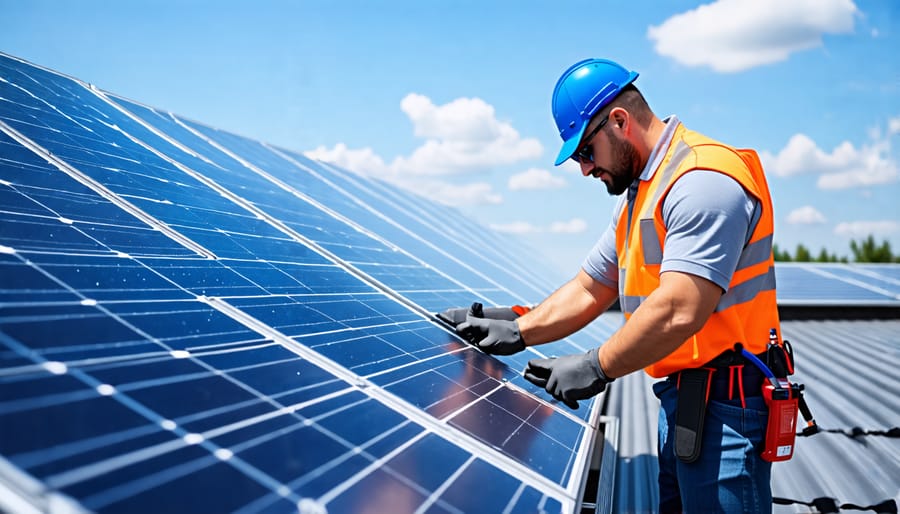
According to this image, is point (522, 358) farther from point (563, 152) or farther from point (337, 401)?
point (337, 401)

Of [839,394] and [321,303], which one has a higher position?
[321,303]

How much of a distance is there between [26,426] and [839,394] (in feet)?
25.3

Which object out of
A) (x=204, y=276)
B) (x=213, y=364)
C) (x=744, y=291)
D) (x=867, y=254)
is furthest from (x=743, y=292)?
(x=867, y=254)

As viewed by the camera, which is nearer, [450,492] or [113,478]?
[113,478]

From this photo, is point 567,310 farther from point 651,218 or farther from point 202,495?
point 202,495

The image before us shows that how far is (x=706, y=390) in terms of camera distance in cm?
347

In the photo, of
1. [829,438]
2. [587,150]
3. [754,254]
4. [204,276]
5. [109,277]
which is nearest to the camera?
[109,277]

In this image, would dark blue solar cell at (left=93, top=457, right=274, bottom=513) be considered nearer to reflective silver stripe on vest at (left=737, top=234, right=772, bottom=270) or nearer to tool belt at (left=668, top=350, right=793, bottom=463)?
tool belt at (left=668, top=350, right=793, bottom=463)

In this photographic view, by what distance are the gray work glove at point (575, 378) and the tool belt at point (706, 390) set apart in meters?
0.42

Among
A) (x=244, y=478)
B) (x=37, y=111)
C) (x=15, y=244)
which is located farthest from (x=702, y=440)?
(x=37, y=111)

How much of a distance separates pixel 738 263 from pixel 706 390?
67 cm

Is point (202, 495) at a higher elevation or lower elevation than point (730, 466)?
higher

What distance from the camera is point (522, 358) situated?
4.88 metres

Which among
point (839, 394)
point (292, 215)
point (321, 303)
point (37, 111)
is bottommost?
point (839, 394)
